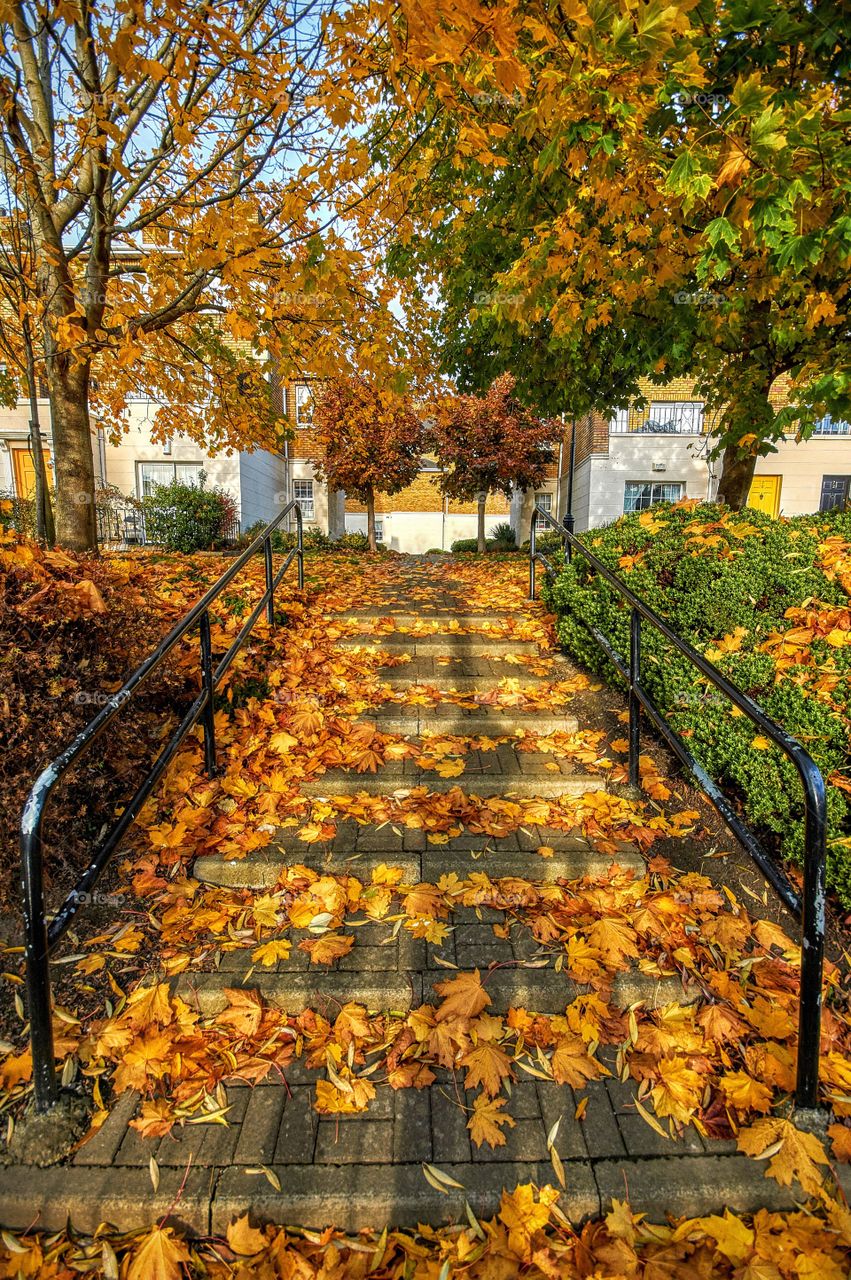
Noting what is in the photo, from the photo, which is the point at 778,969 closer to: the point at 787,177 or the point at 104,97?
the point at 787,177

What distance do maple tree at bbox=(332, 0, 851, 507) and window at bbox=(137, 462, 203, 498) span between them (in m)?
10.7

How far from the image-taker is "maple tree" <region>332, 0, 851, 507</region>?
9.78ft

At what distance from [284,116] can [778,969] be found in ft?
21.6

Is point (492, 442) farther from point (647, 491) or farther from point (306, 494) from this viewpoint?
point (306, 494)

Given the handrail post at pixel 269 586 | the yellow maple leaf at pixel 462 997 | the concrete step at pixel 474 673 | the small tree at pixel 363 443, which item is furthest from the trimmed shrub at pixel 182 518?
the yellow maple leaf at pixel 462 997

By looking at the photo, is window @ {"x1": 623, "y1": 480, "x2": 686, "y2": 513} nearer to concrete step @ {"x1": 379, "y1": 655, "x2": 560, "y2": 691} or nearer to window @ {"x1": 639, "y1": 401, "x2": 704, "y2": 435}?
window @ {"x1": 639, "y1": 401, "x2": 704, "y2": 435}

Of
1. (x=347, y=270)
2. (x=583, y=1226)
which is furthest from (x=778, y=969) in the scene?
(x=347, y=270)

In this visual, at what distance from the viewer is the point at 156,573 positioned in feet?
19.9

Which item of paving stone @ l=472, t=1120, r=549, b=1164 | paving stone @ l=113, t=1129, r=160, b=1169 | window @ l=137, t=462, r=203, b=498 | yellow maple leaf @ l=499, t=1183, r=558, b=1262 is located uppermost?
window @ l=137, t=462, r=203, b=498

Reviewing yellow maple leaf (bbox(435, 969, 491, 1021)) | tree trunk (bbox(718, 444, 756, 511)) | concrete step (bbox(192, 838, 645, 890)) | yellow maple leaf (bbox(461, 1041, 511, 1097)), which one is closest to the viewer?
yellow maple leaf (bbox(461, 1041, 511, 1097))

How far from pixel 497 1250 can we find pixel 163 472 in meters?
18.0

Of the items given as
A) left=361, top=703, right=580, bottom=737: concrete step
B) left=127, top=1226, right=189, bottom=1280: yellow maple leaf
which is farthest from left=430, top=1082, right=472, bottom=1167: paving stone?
left=361, top=703, right=580, bottom=737: concrete step

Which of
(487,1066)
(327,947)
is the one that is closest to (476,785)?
(327,947)

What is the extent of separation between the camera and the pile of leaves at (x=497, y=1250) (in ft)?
5.09
